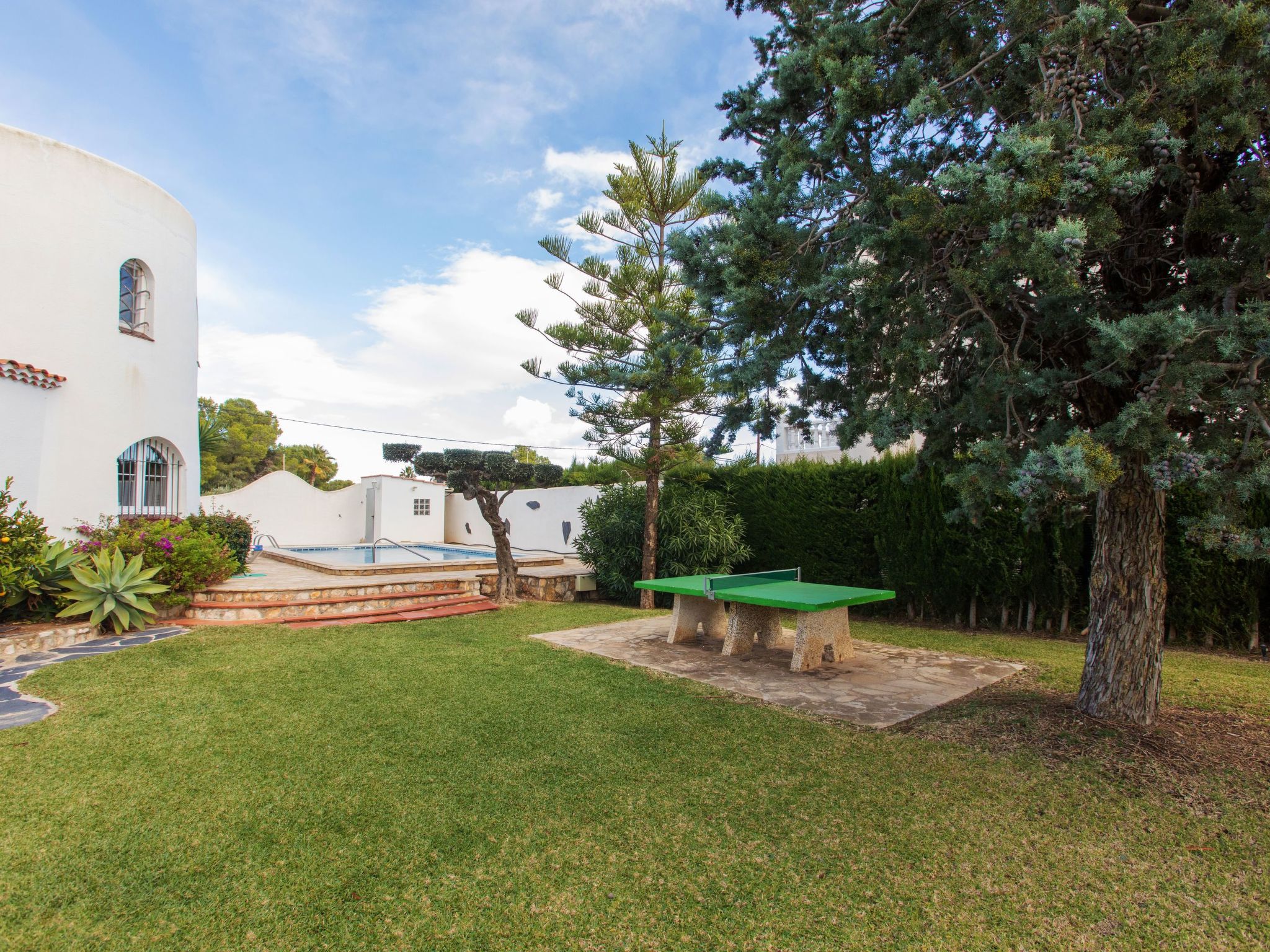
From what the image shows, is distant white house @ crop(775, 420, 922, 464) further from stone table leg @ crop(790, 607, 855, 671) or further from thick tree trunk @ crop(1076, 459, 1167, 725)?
thick tree trunk @ crop(1076, 459, 1167, 725)

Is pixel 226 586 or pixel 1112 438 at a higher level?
pixel 1112 438

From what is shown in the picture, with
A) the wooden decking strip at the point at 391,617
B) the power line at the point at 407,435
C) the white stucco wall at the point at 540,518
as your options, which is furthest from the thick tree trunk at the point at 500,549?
the power line at the point at 407,435

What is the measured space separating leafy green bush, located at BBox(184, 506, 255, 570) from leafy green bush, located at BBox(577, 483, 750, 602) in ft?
16.3

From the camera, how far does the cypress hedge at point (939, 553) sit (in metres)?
6.03

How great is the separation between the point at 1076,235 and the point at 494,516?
7541 mm

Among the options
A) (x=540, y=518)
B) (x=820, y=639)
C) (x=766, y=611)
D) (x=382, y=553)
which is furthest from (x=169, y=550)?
(x=540, y=518)

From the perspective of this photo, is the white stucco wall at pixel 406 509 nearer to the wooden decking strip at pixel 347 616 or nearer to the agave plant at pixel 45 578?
the wooden decking strip at pixel 347 616

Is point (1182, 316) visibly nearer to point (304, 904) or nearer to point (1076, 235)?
point (1076, 235)

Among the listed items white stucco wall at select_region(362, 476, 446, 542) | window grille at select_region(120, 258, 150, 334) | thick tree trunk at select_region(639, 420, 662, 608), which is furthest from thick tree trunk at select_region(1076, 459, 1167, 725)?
white stucco wall at select_region(362, 476, 446, 542)

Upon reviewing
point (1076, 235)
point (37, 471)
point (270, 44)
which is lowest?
point (37, 471)

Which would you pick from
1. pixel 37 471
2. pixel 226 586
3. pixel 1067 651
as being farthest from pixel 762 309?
pixel 37 471

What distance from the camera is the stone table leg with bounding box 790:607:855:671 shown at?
518cm

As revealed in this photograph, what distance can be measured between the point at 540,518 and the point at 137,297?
8.56 m

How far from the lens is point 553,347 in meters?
9.12
